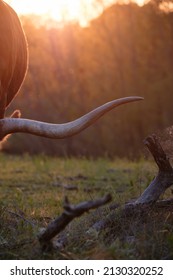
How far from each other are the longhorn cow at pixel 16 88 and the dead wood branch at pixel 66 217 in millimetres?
897

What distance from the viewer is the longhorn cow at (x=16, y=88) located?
196 inches

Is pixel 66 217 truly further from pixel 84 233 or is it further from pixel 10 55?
pixel 10 55

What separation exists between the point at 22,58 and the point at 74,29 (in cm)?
1046

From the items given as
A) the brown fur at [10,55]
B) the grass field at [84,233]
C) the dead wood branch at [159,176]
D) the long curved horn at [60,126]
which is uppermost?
the brown fur at [10,55]

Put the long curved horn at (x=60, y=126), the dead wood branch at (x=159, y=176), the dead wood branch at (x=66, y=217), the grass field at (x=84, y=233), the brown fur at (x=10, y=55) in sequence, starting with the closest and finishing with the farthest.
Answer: the dead wood branch at (x=66, y=217) < the grass field at (x=84, y=233) < the long curved horn at (x=60, y=126) < the dead wood branch at (x=159, y=176) < the brown fur at (x=10, y=55)

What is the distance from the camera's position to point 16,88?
738cm

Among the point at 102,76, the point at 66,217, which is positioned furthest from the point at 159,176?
the point at 102,76

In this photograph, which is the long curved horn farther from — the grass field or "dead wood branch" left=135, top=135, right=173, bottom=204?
the grass field

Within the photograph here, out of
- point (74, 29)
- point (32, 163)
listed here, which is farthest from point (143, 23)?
point (32, 163)

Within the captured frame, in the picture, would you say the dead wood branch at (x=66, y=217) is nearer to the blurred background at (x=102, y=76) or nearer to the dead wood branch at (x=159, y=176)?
the dead wood branch at (x=159, y=176)

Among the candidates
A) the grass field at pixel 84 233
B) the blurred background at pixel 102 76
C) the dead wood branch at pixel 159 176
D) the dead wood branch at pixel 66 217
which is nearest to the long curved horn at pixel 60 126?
the dead wood branch at pixel 159 176

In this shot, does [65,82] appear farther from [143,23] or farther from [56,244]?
[56,244]

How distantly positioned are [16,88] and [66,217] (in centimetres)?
355
